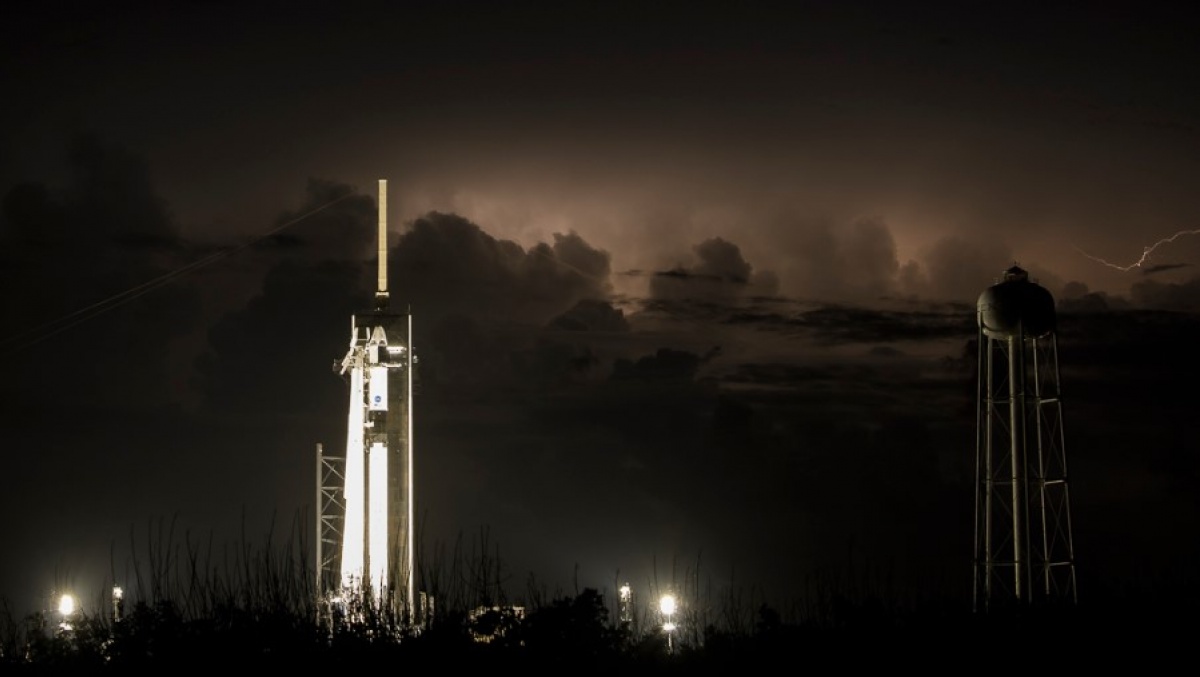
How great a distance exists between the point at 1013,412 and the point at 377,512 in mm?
24758

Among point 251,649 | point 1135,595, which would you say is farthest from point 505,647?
point 1135,595

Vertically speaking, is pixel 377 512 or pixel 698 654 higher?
pixel 377 512

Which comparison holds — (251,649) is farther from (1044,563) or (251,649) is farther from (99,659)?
(1044,563)

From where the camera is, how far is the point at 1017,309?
4709 centimetres

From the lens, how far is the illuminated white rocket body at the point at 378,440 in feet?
197

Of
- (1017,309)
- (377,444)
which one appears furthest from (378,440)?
(1017,309)

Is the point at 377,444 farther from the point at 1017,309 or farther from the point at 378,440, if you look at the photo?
the point at 1017,309

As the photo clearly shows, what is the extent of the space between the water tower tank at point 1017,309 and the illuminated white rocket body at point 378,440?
894 inches

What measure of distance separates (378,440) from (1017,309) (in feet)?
82.4

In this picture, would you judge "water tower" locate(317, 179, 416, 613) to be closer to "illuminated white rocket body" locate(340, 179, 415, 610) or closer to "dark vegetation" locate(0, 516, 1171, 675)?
"illuminated white rocket body" locate(340, 179, 415, 610)

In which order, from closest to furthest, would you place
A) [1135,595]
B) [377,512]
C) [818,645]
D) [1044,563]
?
[818,645] < [1135,595] < [1044,563] < [377,512]

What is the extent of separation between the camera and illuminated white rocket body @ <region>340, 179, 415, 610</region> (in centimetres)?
6006

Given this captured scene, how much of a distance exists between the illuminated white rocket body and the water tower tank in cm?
2271

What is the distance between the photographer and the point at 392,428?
60531 millimetres
